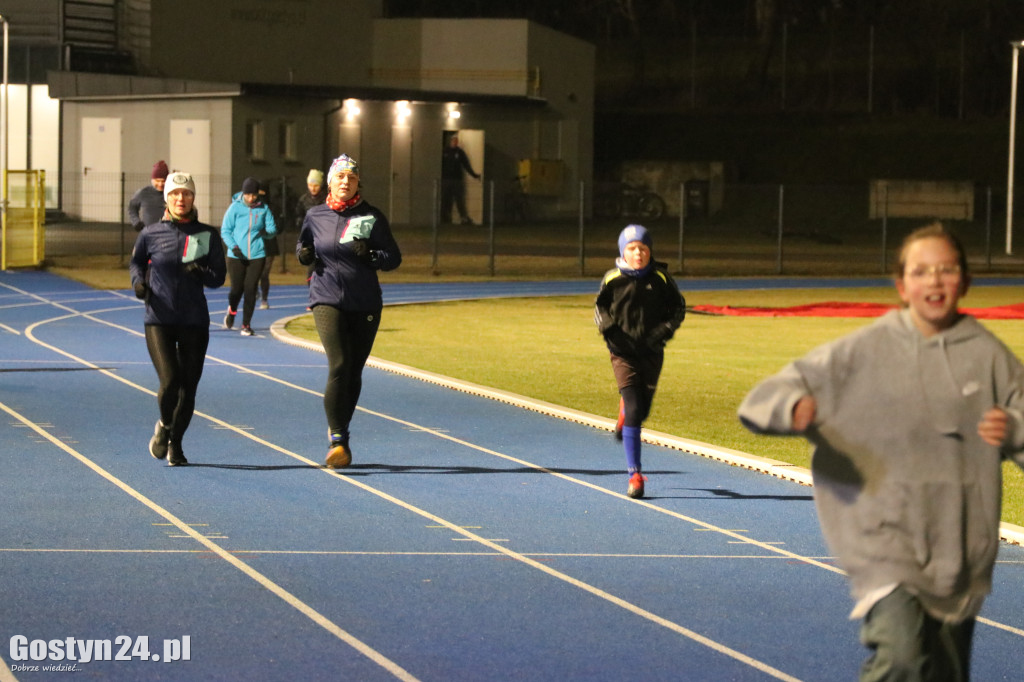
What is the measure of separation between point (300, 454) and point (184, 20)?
40134mm

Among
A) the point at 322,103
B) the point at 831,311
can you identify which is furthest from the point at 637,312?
the point at 322,103

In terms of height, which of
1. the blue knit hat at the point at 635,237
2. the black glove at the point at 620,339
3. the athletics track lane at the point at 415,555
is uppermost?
the blue knit hat at the point at 635,237

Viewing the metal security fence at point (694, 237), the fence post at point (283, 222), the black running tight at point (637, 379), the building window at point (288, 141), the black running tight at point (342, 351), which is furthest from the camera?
the building window at point (288, 141)

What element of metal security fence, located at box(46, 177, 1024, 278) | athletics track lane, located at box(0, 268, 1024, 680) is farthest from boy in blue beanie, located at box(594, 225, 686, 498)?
metal security fence, located at box(46, 177, 1024, 278)

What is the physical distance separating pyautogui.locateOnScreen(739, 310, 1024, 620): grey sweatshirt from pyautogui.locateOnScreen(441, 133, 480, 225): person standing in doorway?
149 feet

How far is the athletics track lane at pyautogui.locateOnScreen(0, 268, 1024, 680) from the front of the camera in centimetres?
628

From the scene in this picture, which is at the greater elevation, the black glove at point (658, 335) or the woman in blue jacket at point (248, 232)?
the woman in blue jacket at point (248, 232)

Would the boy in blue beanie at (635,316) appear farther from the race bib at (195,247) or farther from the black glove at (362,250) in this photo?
the race bib at (195,247)

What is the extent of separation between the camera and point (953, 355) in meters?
4.08

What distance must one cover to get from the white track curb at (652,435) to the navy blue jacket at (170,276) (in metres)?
3.60

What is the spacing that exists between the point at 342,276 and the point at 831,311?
1609cm

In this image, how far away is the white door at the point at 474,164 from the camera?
5138 cm

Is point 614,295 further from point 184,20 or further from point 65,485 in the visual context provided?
point 184,20

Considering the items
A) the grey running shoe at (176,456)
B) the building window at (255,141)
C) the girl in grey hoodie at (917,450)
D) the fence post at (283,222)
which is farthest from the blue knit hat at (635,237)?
the building window at (255,141)
